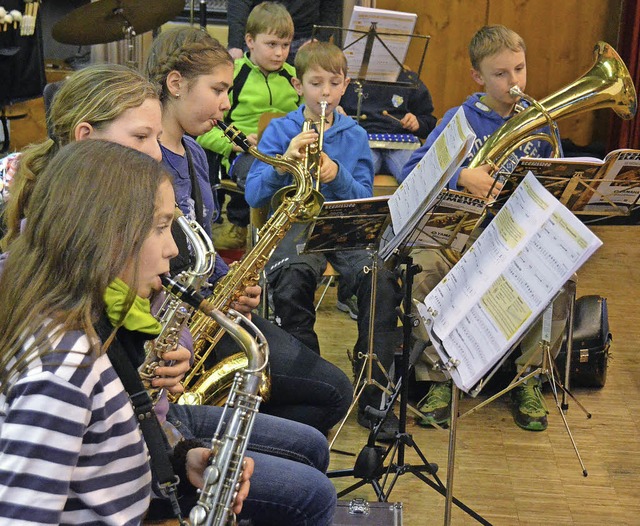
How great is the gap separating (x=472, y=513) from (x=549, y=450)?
74cm

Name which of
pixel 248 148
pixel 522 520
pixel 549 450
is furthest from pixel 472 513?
pixel 248 148

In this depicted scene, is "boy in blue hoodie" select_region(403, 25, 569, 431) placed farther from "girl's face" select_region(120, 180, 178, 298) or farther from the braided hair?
"girl's face" select_region(120, 180, 178, 298)

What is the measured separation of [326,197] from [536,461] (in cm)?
120

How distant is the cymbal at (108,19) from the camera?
167 inches

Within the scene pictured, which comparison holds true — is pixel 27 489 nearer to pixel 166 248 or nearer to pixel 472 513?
pixel 166 248

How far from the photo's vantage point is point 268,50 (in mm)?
4270

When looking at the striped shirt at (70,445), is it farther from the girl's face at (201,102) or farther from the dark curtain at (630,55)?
the dark curtain at (630,55)

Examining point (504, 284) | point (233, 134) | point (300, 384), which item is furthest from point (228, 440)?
point (233, 134)

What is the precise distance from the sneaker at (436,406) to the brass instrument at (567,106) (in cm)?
54

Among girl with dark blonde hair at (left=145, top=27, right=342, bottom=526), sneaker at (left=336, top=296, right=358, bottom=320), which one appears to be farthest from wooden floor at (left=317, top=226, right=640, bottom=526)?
girl with dark blonde hair at (left=145, top=27, right=342, bottom=526)

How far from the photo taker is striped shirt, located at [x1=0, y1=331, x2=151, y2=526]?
124 centimetres

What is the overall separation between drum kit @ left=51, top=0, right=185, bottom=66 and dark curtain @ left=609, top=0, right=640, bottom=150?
3.11 metres

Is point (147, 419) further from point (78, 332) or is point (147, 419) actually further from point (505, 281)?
point (505, 281)

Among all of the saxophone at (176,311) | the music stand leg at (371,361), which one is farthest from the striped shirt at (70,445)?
the music stand leg at (371,361)
